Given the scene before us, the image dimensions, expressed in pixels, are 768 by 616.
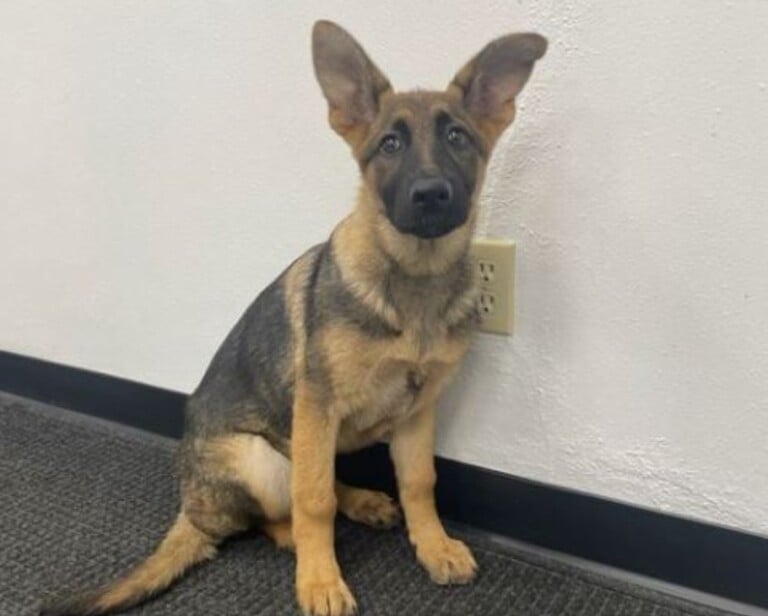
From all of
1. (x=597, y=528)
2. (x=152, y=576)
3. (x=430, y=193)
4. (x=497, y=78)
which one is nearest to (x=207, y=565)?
(x=152, y=576)

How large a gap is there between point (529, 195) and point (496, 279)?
0.19 meters

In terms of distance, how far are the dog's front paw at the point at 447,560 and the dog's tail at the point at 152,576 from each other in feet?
1.50

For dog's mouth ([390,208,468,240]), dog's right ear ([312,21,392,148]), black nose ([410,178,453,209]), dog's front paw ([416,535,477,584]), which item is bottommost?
dog's front paw ([416,535,477,584])

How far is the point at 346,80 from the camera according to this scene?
146 centimetres

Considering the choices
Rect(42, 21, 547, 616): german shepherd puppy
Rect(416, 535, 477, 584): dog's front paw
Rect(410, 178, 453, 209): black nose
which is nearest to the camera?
Rect(410, 178, 453, 209): black nose

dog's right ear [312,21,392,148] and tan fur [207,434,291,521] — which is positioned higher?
dog's right ear [312,21,392,148]

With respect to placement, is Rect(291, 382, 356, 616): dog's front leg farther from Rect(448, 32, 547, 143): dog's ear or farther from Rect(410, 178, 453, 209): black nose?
Rect(448, 32, 547, 143): dog's ear

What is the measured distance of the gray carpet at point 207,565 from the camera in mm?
1513

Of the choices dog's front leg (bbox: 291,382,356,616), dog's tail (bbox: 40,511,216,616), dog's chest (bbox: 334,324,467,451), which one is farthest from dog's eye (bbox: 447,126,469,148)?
dog's tail (bbox: 40,511,216,616)

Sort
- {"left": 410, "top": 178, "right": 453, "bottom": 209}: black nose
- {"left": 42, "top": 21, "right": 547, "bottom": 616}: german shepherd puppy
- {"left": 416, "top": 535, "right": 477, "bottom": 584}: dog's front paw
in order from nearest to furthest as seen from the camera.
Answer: {"left": 410, "top": 178, "right": 453, "bottom": 209}: black nose < {"left": 42, "top": 21, "right": 547, "bottom": 616}: german shepherd puppy < {"left": 416, "top": 535, "right": 477, "bottom": 584}: dog's front paw

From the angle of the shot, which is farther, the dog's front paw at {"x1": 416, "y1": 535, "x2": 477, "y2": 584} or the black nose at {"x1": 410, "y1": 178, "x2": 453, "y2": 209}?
the dog's front paw at {"x1": 416, "y1": 535, "x2": 477, "y2": 584}

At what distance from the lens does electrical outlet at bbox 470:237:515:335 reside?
1.62m

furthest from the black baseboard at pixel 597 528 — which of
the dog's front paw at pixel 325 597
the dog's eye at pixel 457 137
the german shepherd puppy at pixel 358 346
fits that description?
the dog's eye at pixel 457 137

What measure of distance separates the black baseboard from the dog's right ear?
79 centimetres
